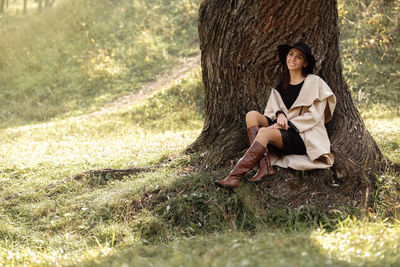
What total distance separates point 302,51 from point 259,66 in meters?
0.71

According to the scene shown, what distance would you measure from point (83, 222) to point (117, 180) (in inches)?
39.4

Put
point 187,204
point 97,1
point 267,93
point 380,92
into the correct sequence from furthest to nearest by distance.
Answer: point 97,1, point 380,92, point 267,93, point 187,204

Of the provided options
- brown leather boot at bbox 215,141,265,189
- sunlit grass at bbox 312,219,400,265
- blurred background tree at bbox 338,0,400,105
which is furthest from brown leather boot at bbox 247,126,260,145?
blurred background tree at bbox 338,0,400,105

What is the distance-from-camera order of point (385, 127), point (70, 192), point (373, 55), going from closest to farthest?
point (70, 192), point (385, 127), point (373, 55)

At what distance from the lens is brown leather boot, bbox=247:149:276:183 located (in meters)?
4.47

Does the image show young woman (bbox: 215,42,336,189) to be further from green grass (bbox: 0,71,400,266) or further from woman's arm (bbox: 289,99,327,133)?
green grass (bbox: 0,71,400,266)

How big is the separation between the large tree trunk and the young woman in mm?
271

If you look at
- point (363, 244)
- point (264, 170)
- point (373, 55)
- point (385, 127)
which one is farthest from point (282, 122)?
point (373, 55)

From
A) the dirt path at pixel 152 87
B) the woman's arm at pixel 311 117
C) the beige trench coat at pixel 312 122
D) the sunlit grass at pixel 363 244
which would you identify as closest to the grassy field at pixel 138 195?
the sunlit grass at pixel 363 244

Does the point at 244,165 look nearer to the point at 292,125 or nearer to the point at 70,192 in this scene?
the point at 292,125

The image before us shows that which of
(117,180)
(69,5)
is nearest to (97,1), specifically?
(69,5)

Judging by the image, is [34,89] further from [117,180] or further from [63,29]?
[117,180]

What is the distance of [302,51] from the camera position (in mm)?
4609

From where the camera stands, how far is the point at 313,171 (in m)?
4.61
